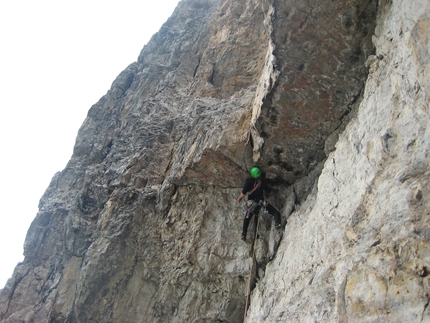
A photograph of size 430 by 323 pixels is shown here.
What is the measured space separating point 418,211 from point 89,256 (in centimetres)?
909

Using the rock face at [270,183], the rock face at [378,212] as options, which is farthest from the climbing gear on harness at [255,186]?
the rock face at [378,212]

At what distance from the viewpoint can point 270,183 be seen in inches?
325

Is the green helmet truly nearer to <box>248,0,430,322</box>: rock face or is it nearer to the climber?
the climber

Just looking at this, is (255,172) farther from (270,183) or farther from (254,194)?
(270,183)

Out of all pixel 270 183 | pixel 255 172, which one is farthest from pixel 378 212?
pixel 270 183

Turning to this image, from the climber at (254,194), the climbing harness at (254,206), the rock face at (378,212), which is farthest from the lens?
the climber at (254,194)

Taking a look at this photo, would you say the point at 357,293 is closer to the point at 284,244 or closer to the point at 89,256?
the point at 284,244

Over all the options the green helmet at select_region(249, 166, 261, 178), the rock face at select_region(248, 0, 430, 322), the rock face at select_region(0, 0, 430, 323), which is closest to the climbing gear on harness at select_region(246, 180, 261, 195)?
the green helmet at select_region(249, 166, 261, 178)

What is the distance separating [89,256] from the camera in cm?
1004

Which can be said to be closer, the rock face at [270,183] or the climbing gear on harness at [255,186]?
the rock face at [270,183]

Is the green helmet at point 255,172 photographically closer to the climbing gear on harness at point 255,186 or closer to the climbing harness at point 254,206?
the climbing gear on harness at point 255,186

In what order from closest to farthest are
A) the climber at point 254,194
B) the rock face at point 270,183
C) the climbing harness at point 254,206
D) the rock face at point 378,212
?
the rock face at point 378,212 → the rock face at point 270,183 → the climbing harness at point 254,206 → the climber at point 254,194

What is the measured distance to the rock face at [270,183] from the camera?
4.12 meters

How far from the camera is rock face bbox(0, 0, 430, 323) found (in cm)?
412
